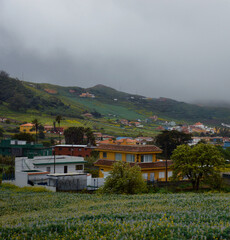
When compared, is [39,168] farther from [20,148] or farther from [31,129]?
[31,129]

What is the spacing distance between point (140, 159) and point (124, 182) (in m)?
14.4

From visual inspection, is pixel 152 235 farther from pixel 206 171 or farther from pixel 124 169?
pixel 206 171

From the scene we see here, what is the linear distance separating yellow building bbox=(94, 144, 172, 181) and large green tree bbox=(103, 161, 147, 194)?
11.9 m

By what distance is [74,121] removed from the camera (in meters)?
182

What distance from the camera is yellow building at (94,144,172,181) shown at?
4372 cm

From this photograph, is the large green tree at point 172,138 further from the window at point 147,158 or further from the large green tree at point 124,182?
the large green tree at point 124,182

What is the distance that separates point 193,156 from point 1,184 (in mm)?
24807

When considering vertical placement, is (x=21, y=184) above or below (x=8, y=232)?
below

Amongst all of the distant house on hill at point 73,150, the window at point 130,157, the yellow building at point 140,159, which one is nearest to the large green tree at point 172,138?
the distant house on hill at point 73,150

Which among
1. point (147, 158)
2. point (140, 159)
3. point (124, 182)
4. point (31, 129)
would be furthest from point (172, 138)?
point (31, 129)

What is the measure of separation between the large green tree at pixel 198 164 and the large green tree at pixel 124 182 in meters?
9.11

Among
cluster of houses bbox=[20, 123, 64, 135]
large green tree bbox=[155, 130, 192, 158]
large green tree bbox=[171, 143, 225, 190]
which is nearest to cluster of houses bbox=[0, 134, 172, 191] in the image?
large green tree bbox=[171, 143, 225, 190]

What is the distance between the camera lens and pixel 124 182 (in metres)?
30.1

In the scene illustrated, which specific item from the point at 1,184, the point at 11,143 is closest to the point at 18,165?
the point at 1,184
